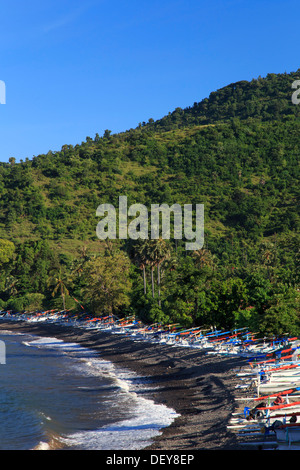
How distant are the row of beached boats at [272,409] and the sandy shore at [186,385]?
28.5 inches

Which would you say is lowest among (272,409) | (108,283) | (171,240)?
(272,409)

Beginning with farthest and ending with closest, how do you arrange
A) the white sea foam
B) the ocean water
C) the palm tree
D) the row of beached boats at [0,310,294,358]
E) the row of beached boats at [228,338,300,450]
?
the palm tree < the row of beached boats at [0,310,294,358] < the ocean water < the white sea foam < the row of beached boats at [228,338,300,450]

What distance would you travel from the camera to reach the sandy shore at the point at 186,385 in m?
22.1

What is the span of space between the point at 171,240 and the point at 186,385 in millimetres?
87982

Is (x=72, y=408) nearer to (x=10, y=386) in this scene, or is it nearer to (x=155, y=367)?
(x=10, y=386)

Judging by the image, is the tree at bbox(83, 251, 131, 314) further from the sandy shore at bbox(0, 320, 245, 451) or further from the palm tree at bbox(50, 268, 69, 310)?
the palm tree at bbox(50, 268, 69, 310)

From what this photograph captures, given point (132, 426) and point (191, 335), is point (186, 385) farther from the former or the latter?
point (191, 335)

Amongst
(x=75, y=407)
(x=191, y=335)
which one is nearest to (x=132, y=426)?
(x=75, y=407)

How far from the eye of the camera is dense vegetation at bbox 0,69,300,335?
57.8 meters

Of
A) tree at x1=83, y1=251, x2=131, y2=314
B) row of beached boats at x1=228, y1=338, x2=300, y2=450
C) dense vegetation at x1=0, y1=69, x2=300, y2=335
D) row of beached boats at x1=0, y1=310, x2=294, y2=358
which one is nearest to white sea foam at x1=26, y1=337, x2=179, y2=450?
row of beached boats at x1=228, y1=338, x2=300, y2=450

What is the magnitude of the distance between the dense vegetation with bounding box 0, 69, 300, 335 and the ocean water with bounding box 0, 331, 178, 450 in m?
15.2

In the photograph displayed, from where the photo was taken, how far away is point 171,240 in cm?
12356
